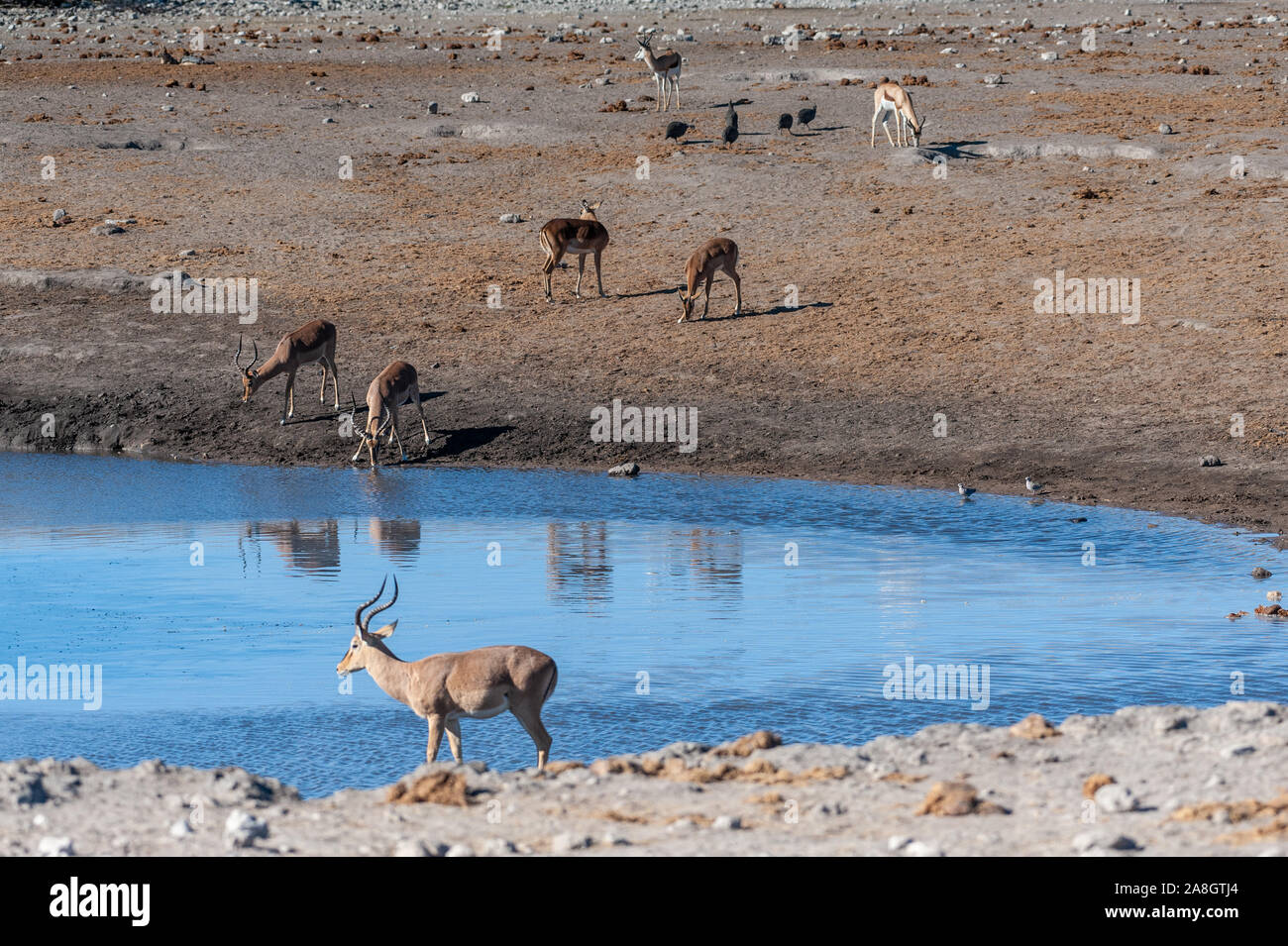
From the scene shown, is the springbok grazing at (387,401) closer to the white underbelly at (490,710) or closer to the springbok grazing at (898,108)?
the white underbelly at (490,710)

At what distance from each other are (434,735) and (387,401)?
33.7 ft

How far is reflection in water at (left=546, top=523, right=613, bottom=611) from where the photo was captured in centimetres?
1338

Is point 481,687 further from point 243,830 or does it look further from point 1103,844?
point 1103,844

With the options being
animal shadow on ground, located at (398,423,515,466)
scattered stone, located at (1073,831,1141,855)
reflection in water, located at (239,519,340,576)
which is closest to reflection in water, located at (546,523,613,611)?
reflection in water, located at (239,519,340,576)

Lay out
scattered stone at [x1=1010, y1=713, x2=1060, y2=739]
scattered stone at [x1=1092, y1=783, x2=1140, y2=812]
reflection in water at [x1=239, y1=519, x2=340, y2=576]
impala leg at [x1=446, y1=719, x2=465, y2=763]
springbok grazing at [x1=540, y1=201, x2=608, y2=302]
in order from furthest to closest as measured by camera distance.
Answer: springbok grazing at [x1=540, y1=201, x2=608, y2=302], reflection in water at [x1=239, y1=519, x2=340, y2=576], impala leg at [x1=446, y1=719, x2=465, y2=763], scattered stone at [x1=1010, y1=713, x2=1060, y2=739], scattered stone at [x1=1092, y1=783, x2=1140, y2=812]

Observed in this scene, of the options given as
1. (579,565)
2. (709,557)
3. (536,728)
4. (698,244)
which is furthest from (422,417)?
(536,728)

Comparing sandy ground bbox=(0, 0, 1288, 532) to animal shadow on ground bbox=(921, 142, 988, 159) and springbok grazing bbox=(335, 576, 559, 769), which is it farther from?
springbok grazing bbox=(335, 576, 559, 769)

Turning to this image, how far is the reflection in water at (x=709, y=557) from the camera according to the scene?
1393cm

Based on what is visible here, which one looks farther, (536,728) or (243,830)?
(536,728)

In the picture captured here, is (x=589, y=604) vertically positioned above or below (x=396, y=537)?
below

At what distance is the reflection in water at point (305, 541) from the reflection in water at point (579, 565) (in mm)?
1846

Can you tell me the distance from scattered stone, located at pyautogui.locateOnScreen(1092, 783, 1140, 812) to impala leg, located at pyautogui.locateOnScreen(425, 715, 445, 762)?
3.47m

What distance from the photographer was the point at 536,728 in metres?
9.11

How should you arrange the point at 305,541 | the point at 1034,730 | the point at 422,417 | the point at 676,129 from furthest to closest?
the point at 676,129, the point at 422,417, the point at 305,541, the point at 1034,730
